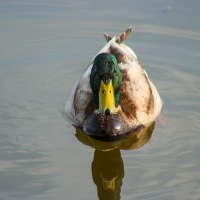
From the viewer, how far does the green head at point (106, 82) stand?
347 inches

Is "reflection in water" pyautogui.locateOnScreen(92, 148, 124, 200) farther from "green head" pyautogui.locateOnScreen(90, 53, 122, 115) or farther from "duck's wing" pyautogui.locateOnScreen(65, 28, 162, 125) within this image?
"duck's wing" pyautogui.locateOnScreen(65, 28, 162, 125)

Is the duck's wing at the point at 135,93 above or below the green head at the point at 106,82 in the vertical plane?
below

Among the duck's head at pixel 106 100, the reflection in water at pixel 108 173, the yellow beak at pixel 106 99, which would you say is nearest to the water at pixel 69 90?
the reflection in water at pixel 108 173

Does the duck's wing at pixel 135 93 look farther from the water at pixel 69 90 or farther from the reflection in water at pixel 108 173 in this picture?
the reflection in water at pixel 108 173

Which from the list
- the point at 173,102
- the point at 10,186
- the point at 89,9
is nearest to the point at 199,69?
the point at 173,102

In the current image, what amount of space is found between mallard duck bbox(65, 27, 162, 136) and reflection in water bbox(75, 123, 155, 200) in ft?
0.34

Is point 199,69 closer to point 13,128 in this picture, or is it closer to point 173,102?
point 173,102

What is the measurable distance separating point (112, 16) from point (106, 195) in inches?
194

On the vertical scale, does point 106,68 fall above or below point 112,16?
above

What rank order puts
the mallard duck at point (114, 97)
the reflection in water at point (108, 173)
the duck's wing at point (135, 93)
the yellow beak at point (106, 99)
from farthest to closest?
the duck's wing at point (135, 93), the mallard duck at point (114, 97), the yellow beak at point (106, 99), the reflection in water at point (108, 173)

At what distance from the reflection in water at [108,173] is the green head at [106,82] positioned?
0.54m

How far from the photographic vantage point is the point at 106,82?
8.88 meters

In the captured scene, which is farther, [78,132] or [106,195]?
[78,132]

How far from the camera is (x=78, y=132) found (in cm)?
920
